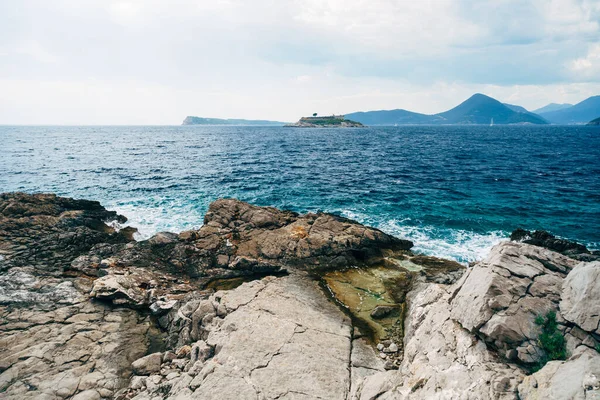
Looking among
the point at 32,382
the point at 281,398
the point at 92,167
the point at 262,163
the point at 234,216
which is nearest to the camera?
the point at 281,398

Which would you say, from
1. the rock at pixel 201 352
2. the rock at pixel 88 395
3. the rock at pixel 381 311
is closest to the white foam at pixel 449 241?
the rock at pixel 381 311

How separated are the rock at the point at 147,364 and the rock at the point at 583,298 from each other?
1476cm

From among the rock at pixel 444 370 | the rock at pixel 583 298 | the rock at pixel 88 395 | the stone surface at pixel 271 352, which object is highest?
the rock at pixel 583 298

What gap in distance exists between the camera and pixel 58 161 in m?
70.2

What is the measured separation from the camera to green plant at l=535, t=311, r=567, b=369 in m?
7.79

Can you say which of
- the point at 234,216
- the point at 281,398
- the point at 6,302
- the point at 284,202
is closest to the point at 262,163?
the point at 284,202

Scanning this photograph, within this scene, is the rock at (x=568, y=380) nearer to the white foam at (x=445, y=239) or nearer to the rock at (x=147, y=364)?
the rock at (x=147, y=364)

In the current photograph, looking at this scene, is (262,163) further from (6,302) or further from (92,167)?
(6,302)

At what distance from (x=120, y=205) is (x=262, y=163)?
3614cm

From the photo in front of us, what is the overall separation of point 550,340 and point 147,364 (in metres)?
14.4

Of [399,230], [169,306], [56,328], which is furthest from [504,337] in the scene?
[399,230]

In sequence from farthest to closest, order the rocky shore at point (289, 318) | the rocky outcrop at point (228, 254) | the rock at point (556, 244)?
the rock at point (556, 244)
the rocky outcrop at point (228, 254)
the rocky shore at point (289, 318)

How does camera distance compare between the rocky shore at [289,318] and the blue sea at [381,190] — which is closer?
the rocky shore at [289,318]

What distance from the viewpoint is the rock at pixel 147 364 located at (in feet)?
39.3
